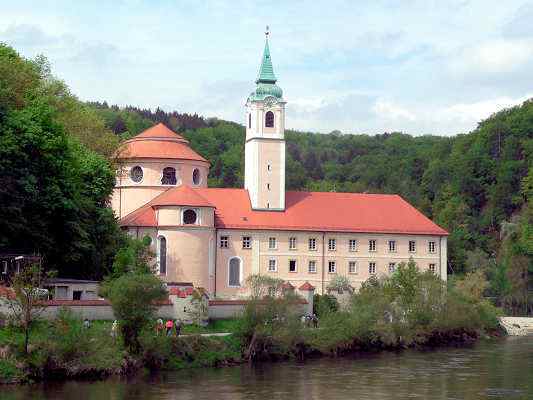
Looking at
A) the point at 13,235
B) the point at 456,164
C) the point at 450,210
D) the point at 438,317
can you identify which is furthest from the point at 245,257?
the point at 456,164

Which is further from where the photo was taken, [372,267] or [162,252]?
[372,267]

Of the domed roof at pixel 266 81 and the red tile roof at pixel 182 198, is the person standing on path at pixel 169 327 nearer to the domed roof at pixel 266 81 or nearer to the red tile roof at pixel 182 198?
the red tile roof at pixel 182 198

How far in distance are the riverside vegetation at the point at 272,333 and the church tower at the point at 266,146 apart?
968cm

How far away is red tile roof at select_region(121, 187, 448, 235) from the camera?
67.6m

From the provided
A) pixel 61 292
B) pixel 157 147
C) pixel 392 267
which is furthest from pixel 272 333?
pixel 157 147

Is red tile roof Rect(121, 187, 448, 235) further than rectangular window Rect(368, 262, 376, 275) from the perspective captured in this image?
No

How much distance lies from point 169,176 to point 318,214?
1022cm

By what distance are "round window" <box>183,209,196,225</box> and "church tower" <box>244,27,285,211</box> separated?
5.71 meters

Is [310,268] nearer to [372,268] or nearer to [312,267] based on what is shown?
[312,267]

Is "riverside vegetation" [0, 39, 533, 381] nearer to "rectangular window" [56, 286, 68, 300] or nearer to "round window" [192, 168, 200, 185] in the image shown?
"rectangular window" [56, 286, 68, 300]

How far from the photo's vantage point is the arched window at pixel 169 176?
70.3 m

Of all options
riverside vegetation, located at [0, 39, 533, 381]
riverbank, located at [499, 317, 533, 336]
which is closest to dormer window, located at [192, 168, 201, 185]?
riverside vegetation, located at [0, 39, 533, 381]

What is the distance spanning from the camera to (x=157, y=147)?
70812mm

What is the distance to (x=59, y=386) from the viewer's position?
36.6m
